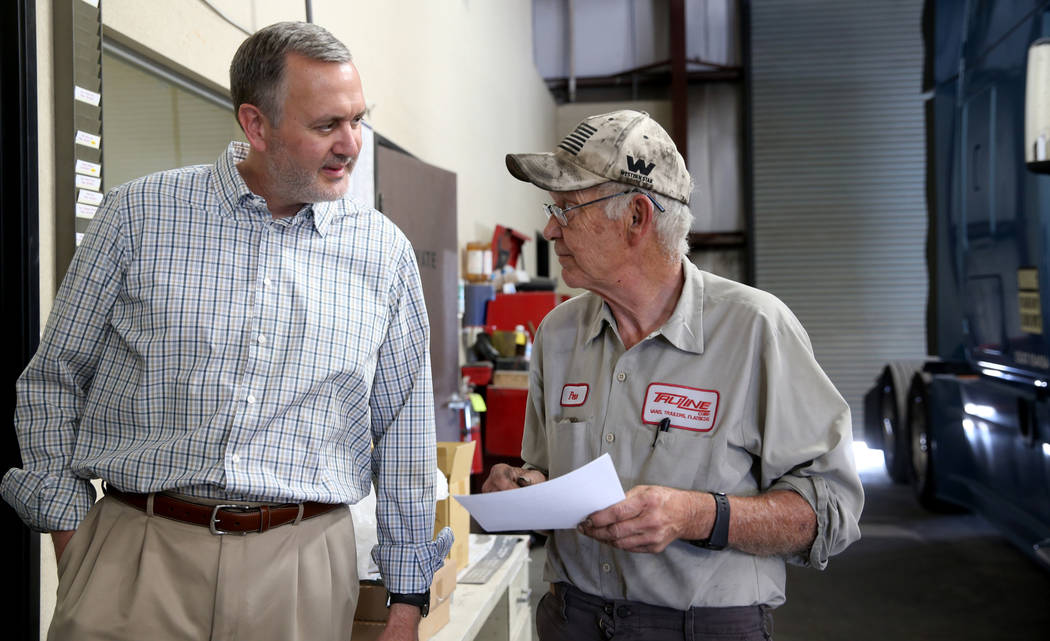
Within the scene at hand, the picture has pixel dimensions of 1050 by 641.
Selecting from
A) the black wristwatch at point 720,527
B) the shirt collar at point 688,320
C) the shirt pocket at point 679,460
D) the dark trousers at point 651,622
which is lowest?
the dark trousers at point 651,622

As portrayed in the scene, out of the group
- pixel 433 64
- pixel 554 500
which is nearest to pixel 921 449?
pixel 433 64

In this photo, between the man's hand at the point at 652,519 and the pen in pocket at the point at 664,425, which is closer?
the man's hand at the point at 652,519

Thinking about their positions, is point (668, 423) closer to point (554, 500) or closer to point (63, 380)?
point (554, 500)

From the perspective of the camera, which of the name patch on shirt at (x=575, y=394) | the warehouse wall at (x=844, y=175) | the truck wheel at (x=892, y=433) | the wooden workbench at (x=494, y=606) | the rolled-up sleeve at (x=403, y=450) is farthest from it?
the warehouse wall at (x=844, y=175)

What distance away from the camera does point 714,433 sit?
4.58 ft

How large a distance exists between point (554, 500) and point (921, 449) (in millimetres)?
5614

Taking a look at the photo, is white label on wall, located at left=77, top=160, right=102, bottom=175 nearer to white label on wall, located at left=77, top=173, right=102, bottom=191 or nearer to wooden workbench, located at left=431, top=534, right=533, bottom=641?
white label on wall, located at left=77, top=173, right=102, bottom=191

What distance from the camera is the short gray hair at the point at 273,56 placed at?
58.6 inches

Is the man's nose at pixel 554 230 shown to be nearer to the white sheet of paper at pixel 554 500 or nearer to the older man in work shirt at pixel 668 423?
the older man in work shirt at pixel 668 423

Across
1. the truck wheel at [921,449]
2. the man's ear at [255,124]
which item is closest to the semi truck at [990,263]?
the truck wheel at [921,449]

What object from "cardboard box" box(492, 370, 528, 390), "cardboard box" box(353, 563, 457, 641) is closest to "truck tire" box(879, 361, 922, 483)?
"cardboard box" box(492, 370, 528, 390)

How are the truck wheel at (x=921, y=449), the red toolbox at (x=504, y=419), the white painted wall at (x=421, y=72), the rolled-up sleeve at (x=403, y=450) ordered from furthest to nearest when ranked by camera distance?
the truck wheel at (x=921, y=449), the red toolbox at (x=504, y=419), the white painted wall at (x=421, y=72), the rolled-up sleeve at (x=403, y=450)

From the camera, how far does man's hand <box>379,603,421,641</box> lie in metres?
1.60

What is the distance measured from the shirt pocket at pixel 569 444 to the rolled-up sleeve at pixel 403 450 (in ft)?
0.94
